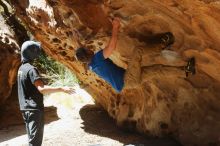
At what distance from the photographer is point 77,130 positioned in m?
7.89

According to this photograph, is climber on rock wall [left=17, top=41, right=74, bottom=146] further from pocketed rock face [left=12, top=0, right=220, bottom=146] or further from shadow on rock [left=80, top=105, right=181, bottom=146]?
shadow on rock [left=80, top=105, right=181, bottom=146]

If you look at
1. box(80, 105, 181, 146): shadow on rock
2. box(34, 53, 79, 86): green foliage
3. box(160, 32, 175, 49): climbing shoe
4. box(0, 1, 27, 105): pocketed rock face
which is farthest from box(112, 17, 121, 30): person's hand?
box(34, 53, 79, 86): green foliage

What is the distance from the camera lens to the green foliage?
40.8 ft

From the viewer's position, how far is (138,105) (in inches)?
279

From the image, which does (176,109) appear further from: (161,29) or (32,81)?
(32,81)

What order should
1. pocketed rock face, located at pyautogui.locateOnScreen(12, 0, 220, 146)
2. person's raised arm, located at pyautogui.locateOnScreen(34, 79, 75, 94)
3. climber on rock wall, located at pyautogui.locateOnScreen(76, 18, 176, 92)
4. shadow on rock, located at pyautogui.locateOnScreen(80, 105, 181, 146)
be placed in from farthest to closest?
shadow on rock, located at pyautogui.locateOnScreen(80, 105, 181, 146)
climber on rock wall, located at pyautogui.locateOnScreen(76, 18, 176, 92)
person's raised arm, located at pyautogui.locateOnScreen(34, 79, 75, 94)
pocketed rock face, located at pyautogui.locateOnScreen(12, 0, 220, 146)

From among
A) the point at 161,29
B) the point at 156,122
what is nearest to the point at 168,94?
the point at 156,122

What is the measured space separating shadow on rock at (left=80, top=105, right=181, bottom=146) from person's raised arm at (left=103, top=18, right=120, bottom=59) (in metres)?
2.01

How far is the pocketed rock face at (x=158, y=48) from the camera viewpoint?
15.3 ft

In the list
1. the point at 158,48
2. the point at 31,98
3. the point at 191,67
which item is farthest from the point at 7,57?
the point at 191,67

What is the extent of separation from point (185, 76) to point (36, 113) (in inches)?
77.7

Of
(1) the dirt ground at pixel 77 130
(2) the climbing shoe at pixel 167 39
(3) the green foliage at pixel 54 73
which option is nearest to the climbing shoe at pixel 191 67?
(2) the climbing shoe at pixel 167 39

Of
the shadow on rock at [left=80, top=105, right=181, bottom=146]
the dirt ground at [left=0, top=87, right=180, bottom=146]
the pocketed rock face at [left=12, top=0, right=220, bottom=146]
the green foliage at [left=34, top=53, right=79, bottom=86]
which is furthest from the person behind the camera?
the green foliage at [left=34, top=53, right=79, bottom=86]

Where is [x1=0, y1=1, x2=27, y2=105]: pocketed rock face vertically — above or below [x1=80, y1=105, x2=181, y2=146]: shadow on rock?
above
